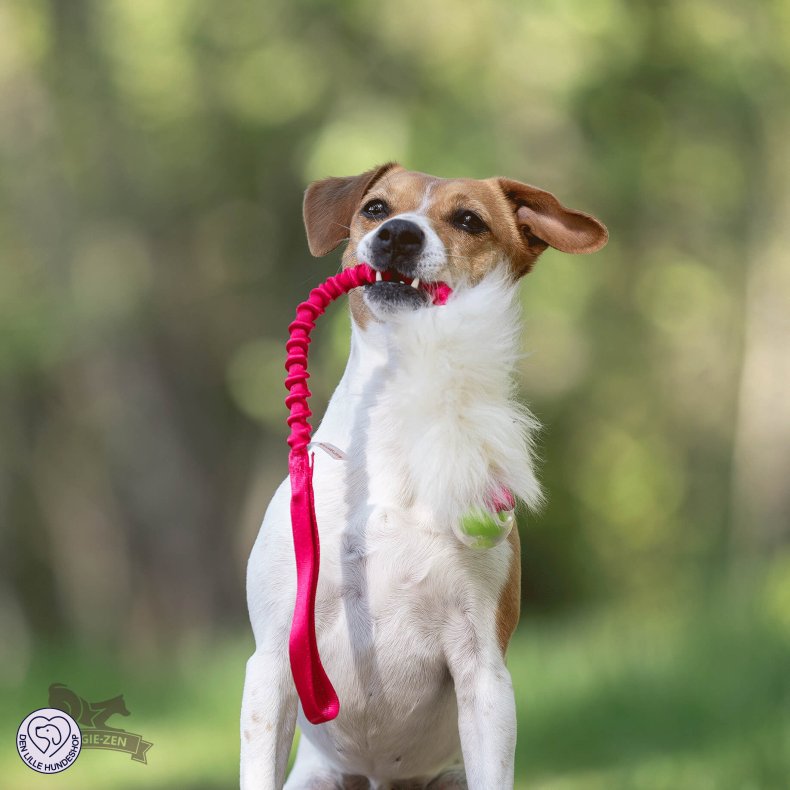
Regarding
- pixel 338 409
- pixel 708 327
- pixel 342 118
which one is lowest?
pixel 338 409

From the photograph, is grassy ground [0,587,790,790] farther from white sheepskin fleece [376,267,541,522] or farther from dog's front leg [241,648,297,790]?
white sheepskin fleece [376,267,541,522]

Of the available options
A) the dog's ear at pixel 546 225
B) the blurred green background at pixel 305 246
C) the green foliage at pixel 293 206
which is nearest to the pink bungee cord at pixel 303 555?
the dog's ear at pixel 546 225

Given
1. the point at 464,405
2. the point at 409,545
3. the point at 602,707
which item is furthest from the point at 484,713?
the point at 602,707

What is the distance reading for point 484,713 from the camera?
328cm

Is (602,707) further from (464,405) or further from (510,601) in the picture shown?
(464,405)

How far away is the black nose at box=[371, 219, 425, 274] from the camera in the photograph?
3.54 m

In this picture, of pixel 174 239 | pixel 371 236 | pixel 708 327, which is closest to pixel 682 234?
pixel 708 327

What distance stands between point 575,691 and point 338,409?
3377 mm

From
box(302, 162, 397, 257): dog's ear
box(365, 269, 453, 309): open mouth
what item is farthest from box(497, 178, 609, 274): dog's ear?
box(365, 269, 453, 309): open mouth

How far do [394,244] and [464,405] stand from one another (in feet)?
2.10

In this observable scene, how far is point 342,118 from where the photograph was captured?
1095cm

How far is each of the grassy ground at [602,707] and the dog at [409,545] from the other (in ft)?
5.34

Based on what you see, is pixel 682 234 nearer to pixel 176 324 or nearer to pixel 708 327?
pixel 708 327

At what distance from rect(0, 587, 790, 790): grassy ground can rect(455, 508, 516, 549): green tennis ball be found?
6.34ft
